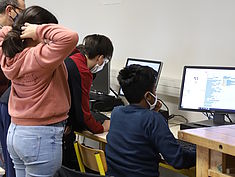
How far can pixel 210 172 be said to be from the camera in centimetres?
137

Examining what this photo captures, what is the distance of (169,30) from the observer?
2.86m

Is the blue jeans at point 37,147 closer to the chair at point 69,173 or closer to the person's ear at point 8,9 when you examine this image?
the chair at point 69,173

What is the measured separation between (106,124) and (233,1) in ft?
3.72

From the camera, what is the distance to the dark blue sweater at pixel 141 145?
1821mm

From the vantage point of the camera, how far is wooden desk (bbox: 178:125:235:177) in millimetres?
1300

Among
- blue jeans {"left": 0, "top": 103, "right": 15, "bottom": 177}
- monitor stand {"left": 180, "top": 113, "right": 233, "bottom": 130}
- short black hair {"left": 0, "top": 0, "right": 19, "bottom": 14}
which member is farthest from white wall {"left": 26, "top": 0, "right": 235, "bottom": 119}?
blue jeans {"left": 0, "top": 103, "right": 15, "bottom": 177}

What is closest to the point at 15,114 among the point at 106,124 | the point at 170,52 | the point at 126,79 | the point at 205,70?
the point at 126,79

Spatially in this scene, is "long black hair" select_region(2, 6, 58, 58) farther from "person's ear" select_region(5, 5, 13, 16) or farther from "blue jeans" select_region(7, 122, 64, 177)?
"person's ear" select_region(5, 5, 13, 16)

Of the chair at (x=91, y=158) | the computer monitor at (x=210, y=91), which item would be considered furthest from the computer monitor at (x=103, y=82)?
the chair at (x=91, y=158)

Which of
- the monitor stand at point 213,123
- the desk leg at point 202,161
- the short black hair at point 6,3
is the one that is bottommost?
the monitor stand at point 213,123

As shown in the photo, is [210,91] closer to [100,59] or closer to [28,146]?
[100,59]

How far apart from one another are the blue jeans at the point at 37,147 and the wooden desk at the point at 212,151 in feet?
2.12

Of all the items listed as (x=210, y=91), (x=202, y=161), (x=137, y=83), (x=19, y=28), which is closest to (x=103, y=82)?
(x=210, y=91)

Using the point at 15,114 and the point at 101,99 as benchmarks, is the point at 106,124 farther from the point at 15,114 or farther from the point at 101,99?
the point at 15,114
